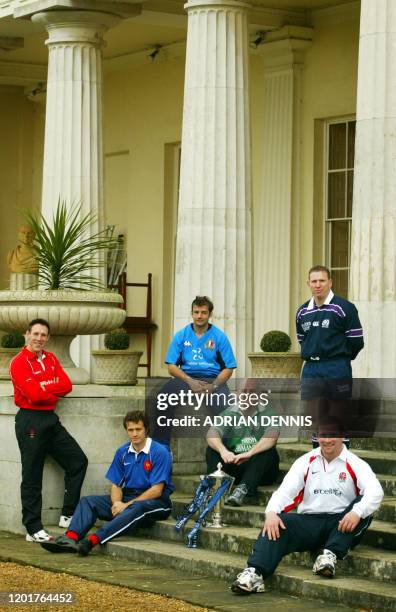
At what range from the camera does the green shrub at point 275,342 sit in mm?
17953

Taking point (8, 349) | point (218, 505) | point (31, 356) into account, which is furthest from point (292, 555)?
point (8, 349)

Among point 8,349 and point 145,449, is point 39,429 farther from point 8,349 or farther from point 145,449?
point 8,349

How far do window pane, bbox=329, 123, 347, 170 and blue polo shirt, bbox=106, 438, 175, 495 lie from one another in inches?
324

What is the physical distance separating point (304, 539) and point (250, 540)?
1.06m

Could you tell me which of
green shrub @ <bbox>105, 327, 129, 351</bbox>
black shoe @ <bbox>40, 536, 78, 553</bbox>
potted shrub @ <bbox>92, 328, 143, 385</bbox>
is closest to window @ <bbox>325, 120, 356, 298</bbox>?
green shrub @ <bbox>105, 327, 129, 351</bbox>

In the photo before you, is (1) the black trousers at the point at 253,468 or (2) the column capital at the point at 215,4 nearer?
(1) the black trousers at the point at 253,468

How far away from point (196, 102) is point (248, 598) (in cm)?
695

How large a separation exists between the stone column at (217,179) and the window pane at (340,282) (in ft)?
13.9

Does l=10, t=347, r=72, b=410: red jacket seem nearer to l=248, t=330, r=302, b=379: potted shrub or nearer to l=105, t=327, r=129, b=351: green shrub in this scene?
l=248, t=330, r=302, b=379: potted shrub

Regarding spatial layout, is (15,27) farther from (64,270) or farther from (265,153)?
(64,270)

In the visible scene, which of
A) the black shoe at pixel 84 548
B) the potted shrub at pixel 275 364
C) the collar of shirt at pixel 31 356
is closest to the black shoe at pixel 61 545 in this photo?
the black shoe at pixel 84 548

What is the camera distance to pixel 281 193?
20.1 m

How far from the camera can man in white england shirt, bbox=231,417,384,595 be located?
10133mm

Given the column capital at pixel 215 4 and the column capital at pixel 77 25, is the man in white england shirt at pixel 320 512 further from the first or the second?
the column capital at pixel 77 25
